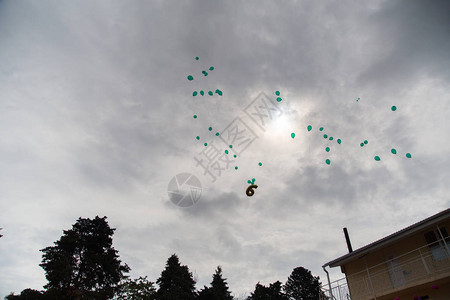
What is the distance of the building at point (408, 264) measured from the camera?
9.59 metres

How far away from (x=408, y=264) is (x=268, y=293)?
34392 millimetres

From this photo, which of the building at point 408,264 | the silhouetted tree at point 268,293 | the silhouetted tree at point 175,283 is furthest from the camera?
the silhouetted tree at point 268,293

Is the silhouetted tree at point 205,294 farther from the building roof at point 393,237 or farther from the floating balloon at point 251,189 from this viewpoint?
the floating balloon at point 251,189

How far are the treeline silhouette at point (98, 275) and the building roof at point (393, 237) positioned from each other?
2.09m

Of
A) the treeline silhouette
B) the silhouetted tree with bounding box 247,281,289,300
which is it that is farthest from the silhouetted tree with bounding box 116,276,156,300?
the silhouetted tree with bounding box 247,281,289,300

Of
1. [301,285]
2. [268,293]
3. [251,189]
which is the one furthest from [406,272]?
[301,285]

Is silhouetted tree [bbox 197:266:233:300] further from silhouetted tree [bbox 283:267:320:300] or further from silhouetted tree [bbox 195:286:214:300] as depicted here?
silhouetted tree [bbox 283:267:320:300]

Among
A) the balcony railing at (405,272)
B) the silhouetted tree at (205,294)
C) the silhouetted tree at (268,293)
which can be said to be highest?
the silhouetted tree at (268,293)

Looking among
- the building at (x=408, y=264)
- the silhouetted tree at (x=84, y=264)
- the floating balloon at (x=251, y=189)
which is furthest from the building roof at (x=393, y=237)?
the silhouetted tree at (x=84, y=264)

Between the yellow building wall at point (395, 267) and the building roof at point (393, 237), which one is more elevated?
the building roof at point (393, 237)

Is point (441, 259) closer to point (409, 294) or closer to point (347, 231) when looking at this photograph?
point (409, 294)

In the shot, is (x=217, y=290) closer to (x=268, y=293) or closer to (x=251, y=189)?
(x=268, y=293)

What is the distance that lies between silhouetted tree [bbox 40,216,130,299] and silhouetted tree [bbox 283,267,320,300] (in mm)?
30794

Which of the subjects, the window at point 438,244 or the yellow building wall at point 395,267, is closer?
the window at point 438,244
